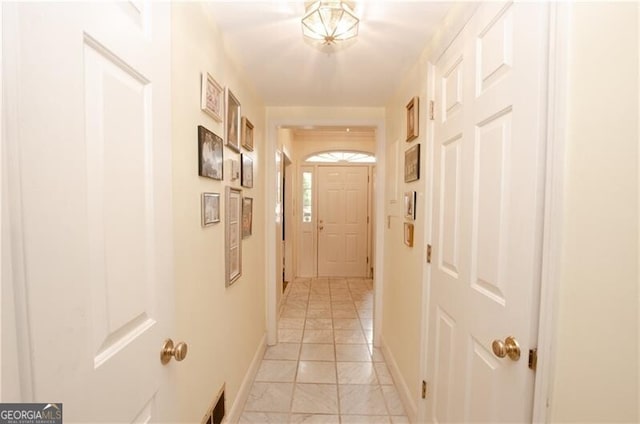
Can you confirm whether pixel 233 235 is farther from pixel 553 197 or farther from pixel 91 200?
pixel 553 197

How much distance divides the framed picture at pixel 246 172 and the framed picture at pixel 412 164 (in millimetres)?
1098

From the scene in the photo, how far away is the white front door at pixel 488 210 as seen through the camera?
0.79m

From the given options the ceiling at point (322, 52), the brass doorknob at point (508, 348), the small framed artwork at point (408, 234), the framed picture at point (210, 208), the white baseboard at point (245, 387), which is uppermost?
the ceiling at point (322, 52)

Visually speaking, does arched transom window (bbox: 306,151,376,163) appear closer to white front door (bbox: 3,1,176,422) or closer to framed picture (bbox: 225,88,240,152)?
framed picture (bbox: 225,88,240,152)

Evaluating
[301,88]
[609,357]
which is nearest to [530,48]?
[609,357]

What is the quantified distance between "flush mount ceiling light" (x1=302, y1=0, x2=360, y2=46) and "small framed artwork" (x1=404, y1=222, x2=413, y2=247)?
1.14 m

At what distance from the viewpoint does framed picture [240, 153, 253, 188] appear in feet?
6.04

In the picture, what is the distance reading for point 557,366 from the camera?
722 mm

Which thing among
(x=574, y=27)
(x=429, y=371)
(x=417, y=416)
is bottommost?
(x=417, y=416)

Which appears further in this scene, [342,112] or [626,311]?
[342,112]

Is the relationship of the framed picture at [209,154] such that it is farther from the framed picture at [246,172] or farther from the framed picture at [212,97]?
the framed picture at [246,172]

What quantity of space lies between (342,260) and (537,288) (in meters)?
4.33

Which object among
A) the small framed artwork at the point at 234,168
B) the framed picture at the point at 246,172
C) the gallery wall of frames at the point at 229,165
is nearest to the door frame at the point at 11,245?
the gallery wall of frames at the point at 229,165

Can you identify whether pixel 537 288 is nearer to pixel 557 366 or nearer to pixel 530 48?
pixel 557 366
